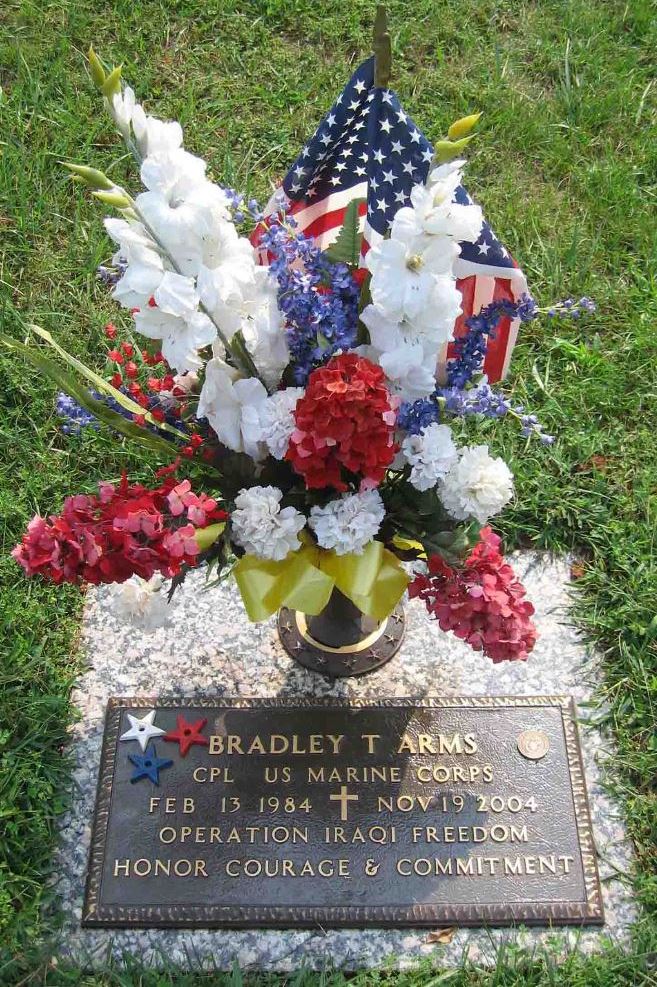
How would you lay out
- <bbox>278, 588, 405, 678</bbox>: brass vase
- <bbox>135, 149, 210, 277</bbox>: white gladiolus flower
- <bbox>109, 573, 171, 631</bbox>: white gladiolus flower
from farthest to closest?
1. <bbox>278, 588, 405, 678</bbox>: brass vase
2. <bbox>109, 573, 171, 631</bbox>: white gladiolus flower
3. <bbox>135, 149, 210, 277</bbox>: white gladiolus flower

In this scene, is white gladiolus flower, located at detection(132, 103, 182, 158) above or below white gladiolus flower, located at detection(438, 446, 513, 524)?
above

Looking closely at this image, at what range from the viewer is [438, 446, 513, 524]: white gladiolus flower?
1789 mm

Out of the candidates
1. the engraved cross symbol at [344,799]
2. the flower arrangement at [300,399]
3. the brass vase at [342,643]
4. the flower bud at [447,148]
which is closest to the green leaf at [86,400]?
the flower arrangement at [300,399]

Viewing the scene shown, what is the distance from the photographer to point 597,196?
141 inches

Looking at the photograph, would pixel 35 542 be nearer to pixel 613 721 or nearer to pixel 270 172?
pixel 613 721

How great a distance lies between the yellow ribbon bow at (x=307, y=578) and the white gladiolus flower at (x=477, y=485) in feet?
0.59

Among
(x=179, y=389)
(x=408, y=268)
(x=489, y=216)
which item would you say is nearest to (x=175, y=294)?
(x=408, y=268)

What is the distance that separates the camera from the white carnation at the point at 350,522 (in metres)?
1.78

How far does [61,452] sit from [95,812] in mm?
1145

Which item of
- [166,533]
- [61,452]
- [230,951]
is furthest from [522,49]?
[230,951]

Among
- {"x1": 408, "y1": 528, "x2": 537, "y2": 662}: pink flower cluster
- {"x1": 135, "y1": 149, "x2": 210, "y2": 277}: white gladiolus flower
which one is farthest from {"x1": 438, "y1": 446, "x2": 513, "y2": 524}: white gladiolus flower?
{"x1": 135, "y1": 149, "x2": 210, "y2": 277}: white gladiolus flower

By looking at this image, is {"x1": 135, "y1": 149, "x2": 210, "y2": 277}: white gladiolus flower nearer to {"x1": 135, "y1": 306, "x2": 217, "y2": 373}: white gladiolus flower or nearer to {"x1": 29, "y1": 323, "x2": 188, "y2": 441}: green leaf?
{"x1": 135, "y1": 306, "x2": 217, "y2": 373}: white gladiolus flower

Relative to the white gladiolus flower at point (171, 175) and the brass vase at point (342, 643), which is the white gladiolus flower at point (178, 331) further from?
the brass vase at point (342, 643)

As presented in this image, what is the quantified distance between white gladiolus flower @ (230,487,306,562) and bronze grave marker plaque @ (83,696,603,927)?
0.83 m
